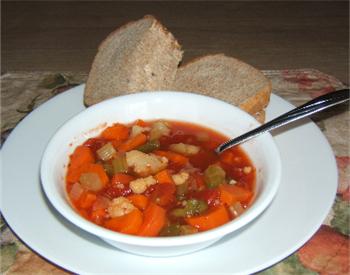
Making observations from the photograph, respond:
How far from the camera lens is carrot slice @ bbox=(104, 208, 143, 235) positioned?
199cm

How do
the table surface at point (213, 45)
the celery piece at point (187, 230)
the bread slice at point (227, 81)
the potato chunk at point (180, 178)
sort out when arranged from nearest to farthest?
the celery piece at point (187, 230)
the potato chunk at point (180, 178)
the table surface at point (213, 45)
the bread slice at point (227, 81)

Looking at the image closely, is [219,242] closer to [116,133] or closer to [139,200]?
[139,200]

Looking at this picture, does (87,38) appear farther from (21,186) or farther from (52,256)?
(52,256)

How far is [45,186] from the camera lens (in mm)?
2082

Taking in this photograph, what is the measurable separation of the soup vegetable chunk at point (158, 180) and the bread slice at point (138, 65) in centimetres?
38

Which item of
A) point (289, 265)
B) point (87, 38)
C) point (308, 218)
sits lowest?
point (87, 38)

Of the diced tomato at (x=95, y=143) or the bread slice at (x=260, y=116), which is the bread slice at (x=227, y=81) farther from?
the diced tomato at (x=95, y=143)

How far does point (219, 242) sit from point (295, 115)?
2.50 feet

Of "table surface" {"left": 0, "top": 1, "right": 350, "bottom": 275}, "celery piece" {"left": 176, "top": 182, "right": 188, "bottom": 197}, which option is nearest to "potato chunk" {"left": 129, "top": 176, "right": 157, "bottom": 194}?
"celery piece" {"left": 176, "top": 182, "right": 188, "bottom": 197}

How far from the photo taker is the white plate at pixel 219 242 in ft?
6.52

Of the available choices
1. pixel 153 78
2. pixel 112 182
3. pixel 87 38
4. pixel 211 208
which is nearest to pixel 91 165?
pixel 112 182

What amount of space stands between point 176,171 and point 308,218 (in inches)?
22.6

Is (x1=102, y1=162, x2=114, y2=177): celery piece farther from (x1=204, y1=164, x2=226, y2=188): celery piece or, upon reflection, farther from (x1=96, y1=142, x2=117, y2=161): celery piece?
(x1=204, y1=164, x2=226, y2=188): celery piece

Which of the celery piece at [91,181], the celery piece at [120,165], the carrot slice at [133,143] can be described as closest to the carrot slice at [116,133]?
the carrot slice at [133,143]
